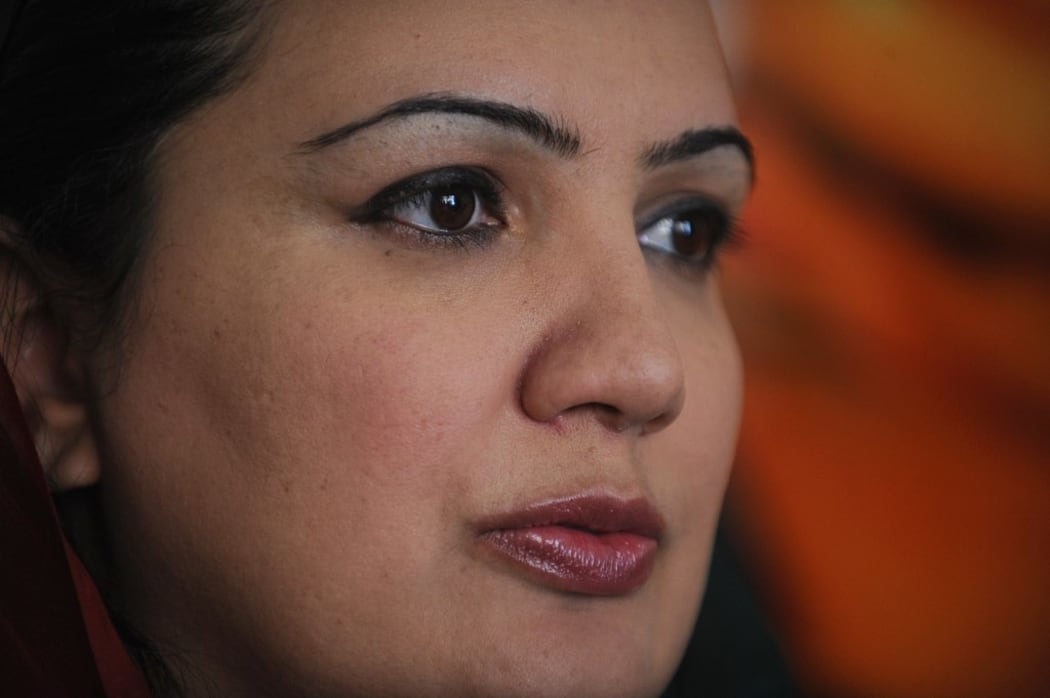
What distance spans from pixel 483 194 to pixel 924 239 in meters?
0.74

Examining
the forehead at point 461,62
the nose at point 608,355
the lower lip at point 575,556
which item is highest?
the forehead at point 461,62

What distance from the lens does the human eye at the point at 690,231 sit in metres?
1.28

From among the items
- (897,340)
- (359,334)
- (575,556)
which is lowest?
(575,556)

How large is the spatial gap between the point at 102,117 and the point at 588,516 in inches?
23.0

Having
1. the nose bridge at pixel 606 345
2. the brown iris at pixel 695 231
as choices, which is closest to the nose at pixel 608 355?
the nose bridge at pixel 606 345

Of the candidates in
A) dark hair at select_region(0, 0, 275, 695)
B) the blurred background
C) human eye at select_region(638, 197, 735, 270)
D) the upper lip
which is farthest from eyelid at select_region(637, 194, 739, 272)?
dark hair at select_region(0, 0, 275, 695)

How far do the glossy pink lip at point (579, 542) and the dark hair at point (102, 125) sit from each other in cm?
37

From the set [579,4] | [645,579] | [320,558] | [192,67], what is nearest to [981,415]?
[645,579]

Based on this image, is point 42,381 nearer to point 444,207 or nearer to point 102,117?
point 102,117

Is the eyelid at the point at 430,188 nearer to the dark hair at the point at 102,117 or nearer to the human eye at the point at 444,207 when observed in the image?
the human eye at the point at 444,207

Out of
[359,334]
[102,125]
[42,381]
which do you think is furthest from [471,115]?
[42,381]

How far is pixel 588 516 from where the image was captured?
104 cm

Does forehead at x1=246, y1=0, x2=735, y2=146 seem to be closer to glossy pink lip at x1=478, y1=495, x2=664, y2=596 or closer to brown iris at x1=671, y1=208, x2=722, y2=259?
brown iris at x1=671, y1=208, x2=722, y2=259

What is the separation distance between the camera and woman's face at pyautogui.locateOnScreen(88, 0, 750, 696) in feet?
3.28
